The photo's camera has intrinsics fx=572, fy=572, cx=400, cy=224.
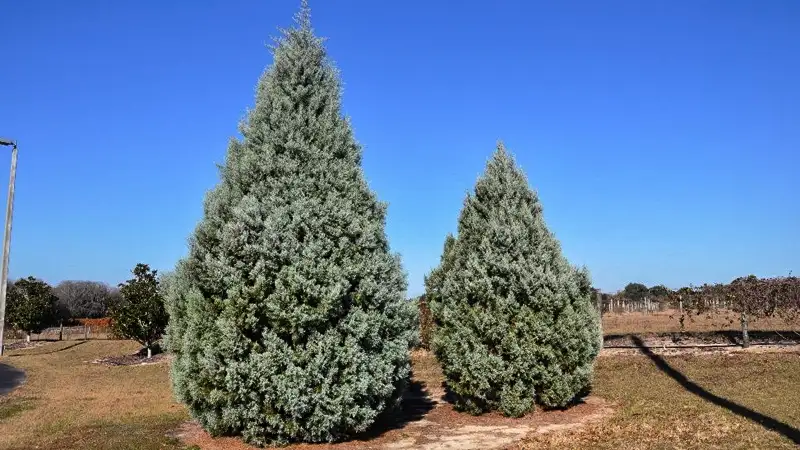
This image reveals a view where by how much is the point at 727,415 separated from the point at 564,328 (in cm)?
260

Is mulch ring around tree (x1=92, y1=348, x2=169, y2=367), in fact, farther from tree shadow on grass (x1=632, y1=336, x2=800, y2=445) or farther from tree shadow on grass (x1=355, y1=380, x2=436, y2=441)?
tree shadow on grass (x1=632, y1=336, x2=800, y2=445)

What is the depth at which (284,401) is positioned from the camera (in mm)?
7074

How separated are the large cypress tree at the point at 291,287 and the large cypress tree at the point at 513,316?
1684mm

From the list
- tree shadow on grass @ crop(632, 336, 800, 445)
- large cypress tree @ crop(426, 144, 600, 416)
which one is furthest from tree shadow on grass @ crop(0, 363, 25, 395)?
tree shadow on grass @ crop(632, 336, 800, 445)

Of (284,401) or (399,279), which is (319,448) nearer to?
(284,401)

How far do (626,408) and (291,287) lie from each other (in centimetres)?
624

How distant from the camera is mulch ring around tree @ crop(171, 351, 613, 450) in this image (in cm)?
759

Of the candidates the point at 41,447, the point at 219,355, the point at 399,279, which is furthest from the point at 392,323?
the point at 41,447

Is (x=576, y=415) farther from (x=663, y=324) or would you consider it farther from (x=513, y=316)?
(x=663, y=324)

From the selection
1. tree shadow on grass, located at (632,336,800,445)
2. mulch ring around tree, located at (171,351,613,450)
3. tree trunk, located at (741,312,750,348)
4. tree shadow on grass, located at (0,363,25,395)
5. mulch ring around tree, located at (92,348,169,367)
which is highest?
tree trunk, located at (741,312,750,348)

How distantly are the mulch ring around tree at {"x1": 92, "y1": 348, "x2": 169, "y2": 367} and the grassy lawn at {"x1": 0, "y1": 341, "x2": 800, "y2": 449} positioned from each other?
13.5 ft

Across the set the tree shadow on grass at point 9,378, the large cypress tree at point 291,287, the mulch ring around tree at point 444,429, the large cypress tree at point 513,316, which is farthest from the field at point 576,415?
the large cypress tree at point 291,287

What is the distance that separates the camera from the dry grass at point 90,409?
7.81m

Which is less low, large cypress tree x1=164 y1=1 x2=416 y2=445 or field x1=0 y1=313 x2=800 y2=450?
large cypress tree x1=164 y1=1 x2=416 y2=445
